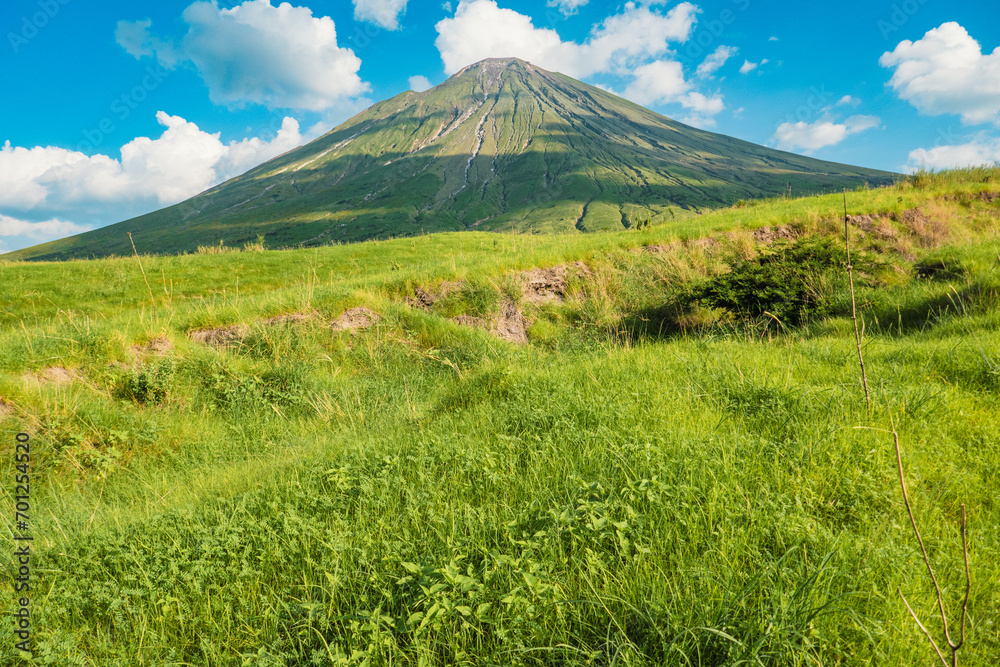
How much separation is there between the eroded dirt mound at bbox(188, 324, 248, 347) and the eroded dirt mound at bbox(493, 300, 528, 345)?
561 centimetres

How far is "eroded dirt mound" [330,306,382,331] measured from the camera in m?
9.57

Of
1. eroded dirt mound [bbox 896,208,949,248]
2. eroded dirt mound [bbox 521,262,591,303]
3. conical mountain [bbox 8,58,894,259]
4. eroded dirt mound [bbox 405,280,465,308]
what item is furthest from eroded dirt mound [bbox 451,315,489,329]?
conical mountain [bbox 8,58,894,259]

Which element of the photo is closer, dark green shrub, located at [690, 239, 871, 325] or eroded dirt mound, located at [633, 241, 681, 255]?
dark green shrub, located at [690, 239, 871, 325]

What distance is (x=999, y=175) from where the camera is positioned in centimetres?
1669

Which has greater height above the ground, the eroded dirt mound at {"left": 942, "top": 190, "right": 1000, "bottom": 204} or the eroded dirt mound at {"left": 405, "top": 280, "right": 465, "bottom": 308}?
the eroded dirt mound at {"left": 942, "top": 190, "right": 1000, "bottom": 204}

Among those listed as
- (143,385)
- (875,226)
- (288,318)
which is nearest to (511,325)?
(288,318)

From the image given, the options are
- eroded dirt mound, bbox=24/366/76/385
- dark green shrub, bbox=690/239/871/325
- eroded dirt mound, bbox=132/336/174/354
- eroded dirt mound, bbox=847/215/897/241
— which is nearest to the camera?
eroded dirt mound, bbox=24/366/76/385

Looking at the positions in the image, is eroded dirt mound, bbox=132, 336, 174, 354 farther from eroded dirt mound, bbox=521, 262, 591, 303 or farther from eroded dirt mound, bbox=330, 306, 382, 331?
eroded dirt mound, bbox=521, 262, 591, 303

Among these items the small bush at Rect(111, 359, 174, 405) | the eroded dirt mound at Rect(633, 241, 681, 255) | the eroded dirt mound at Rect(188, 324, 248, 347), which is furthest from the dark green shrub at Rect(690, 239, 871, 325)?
the small bush at Rect(111, 359, 174, 405)

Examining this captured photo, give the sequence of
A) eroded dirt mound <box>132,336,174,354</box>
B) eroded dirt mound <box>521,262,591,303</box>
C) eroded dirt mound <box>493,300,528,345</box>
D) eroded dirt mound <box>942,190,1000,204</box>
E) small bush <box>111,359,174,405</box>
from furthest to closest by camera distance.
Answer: eroded dirt mound <box>942,190,1000,204</box> < eroded dirt mound <box>521,262,591,303</box> < eroded dirt mound <box>493,300,528,345</box> < eroded dirt mound <box>132,336,174,354</box> < small bush <box>111,359,174,405</box>

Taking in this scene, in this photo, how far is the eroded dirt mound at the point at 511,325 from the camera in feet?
34.4

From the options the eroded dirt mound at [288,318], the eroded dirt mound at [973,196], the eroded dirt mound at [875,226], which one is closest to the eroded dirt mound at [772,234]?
the eroded dirt mound at [875,226]

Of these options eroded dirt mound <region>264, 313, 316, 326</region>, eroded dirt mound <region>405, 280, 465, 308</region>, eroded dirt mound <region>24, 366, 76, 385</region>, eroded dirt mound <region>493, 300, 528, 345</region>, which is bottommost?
eroded dirt mound <region>493, 300, 528, 345</region>

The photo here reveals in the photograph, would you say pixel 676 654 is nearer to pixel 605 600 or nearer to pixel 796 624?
pixel 605 600
